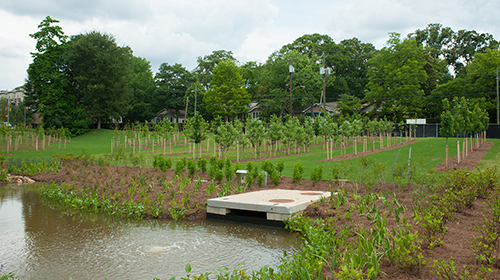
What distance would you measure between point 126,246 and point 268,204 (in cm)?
317

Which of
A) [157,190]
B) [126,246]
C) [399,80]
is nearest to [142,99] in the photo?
→ [399,80]

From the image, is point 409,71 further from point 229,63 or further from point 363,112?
point 229,63

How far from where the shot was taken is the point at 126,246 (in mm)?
7086

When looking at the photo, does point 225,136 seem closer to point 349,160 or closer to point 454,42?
point 349,160

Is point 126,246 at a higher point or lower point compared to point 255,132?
lower

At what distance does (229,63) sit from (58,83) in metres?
23.5

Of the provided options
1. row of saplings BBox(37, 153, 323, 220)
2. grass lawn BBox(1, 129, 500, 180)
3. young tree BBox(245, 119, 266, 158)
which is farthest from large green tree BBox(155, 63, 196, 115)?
row of saplings BBox(37, 153, 323, 220)

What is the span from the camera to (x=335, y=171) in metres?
10.9

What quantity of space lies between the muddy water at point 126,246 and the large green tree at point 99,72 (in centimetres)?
4025

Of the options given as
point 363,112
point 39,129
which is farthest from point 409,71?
point 39,129

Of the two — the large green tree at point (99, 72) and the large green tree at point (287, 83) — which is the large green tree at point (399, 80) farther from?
the large green tree at point (99, 72)

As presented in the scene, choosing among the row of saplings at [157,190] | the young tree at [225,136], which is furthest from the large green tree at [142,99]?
the row of saplings at [157,190]

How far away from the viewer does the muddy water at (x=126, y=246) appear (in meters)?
5.87

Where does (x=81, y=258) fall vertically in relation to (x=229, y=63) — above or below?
below
